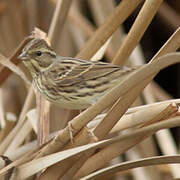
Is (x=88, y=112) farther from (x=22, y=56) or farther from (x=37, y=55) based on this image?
(x=37, y=55)

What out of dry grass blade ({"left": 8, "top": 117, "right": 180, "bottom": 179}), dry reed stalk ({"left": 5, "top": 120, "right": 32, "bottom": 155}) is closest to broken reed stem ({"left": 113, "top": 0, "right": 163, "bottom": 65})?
dry grass blade ({"left": 8, "top": 117, "right": 180, "bottom": 179})

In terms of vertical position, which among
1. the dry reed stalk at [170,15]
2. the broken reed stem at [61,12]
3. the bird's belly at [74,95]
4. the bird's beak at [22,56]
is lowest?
the bird's belly at [74,95]

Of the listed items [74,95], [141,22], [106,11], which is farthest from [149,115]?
[106,11]

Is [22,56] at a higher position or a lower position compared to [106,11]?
lower

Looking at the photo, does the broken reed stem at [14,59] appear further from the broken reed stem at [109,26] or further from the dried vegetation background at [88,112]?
the broken reed stem at [109,26]

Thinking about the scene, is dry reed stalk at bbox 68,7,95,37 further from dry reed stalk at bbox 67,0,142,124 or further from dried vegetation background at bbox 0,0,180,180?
dry reed stalk at bbox 67,0,142,124

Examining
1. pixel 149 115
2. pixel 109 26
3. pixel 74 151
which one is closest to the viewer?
pixel 74 151

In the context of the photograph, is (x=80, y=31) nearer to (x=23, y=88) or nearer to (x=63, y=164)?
(x=23, y=88)

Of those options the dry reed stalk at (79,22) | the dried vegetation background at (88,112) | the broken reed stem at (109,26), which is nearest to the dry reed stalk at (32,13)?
Answer: the dried vegetation background at (88,112)
